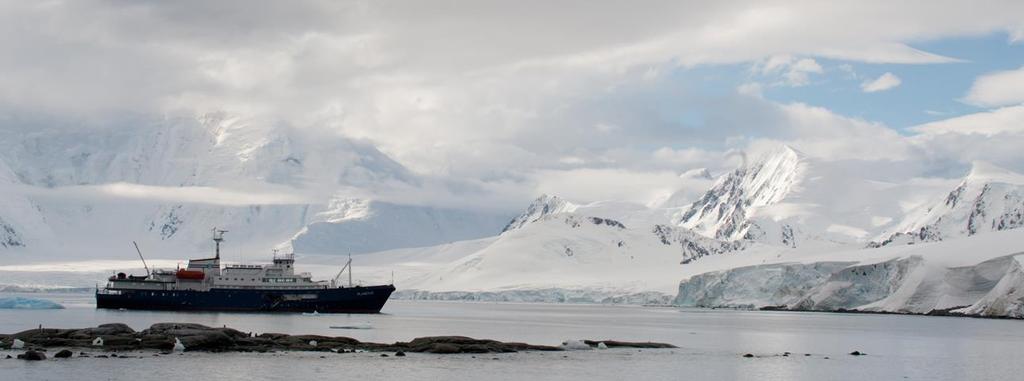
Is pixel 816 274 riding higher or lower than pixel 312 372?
higher

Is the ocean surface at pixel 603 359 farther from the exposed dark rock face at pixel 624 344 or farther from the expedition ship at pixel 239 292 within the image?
the expedition ship at pixel 239 292

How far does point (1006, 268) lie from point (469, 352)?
9358 centimetres

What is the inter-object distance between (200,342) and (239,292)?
215ft

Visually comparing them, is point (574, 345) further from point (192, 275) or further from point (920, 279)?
point (920, 279)

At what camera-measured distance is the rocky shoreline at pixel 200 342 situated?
63.2 meters

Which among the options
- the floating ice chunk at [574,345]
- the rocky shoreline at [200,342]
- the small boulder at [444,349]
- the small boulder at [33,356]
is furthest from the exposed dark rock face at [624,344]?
the small boulder at [33,356]

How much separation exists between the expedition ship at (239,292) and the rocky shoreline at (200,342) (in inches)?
2331

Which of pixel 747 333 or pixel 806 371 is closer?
pixel 806 371

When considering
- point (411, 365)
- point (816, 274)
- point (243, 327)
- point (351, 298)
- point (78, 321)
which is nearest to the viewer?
point (411, 365)

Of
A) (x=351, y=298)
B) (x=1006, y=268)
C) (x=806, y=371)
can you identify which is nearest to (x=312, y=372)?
(x=806, y=371)

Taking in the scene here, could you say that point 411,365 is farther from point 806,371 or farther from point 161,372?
point 806,371

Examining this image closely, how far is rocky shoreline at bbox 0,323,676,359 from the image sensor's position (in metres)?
63.2

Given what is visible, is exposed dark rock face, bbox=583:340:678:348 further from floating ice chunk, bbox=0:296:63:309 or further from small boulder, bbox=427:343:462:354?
floating ice chunk, bbox=0:296:63:309

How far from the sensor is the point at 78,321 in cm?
10119
